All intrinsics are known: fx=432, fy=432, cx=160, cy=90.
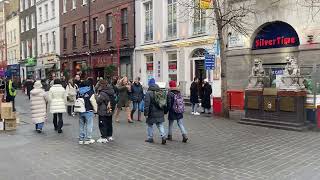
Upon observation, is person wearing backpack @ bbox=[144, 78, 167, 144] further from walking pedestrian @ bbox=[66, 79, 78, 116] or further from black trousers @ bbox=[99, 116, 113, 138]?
walking pedestrian @ bbox=[66, 79, 78, 116]

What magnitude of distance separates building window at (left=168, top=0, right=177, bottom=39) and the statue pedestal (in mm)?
10747

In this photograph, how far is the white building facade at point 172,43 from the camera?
22266 millimetres


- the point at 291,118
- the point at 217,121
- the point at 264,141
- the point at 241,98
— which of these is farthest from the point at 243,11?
A: the point at 264,141

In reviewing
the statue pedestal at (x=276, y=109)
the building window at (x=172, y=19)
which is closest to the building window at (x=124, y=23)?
the building window at (x=172, y=19)

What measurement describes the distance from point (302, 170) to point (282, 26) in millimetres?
11690

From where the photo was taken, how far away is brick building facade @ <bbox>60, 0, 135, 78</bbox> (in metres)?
29.5

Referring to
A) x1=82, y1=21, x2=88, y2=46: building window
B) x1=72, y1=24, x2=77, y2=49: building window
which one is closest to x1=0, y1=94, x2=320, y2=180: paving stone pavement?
x1=82, y1=21, x2=88, y2=46: building window

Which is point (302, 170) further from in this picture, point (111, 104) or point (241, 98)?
point (241, 98)

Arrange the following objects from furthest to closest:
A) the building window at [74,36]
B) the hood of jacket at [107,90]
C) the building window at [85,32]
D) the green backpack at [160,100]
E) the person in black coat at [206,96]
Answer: the building window at [74,36]
the building window at [85,32]
the person in black coat at [206,96]
the hood of jacket at [107,90]
the green backpack at [160,100]

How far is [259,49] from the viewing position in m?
19.2

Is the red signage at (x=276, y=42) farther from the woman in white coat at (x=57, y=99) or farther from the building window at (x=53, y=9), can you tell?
the building window at (x=53, y=9)

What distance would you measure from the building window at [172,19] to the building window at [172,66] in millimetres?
1080

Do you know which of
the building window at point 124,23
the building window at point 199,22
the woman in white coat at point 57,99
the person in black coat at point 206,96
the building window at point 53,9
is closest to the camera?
the woman in white coat at point 57,99

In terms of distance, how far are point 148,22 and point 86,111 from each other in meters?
17.2
